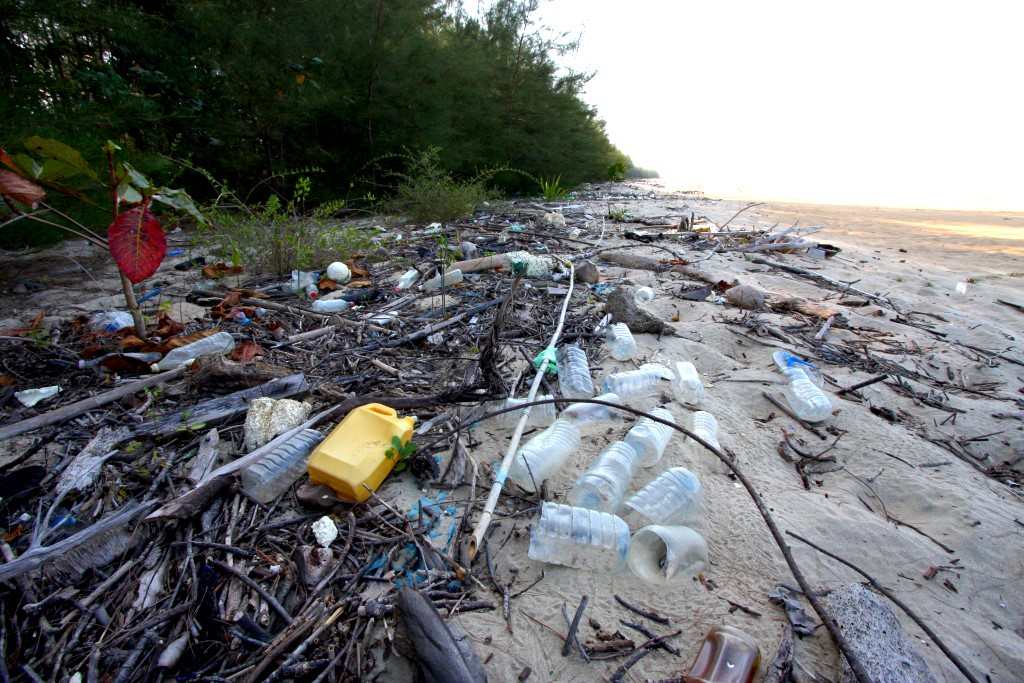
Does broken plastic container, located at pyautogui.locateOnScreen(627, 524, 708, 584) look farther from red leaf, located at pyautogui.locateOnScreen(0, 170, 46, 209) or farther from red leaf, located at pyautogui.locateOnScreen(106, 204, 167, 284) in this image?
red leaf, located at pyautogui.locateOnScreen(0, 170, 46, 209)

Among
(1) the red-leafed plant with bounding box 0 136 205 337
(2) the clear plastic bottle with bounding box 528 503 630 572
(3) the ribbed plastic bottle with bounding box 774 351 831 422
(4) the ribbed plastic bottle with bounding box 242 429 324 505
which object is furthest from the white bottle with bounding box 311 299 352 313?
(3) the ribbed plastic bottle with bounding box 774 351 831 422

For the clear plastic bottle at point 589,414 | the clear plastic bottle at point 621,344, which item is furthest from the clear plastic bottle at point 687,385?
the clear plastic bottle at point 589,414

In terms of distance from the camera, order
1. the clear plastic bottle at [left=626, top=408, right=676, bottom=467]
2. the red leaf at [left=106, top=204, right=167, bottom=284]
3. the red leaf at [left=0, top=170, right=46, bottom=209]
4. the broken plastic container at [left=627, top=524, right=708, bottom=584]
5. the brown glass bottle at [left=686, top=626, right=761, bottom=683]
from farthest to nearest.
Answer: the red leaf at [left=106, top=204, right=167, bottom=284] → the red leaf at [left=0, top=170, right=46, bottom=209] → the clear plastic bottle at [left=626, top=408, right=676, bottom=467] → the broken plastic container at [left=627, top=524, right=708, bottom=584] → the brown glass bottle at [left=686, top=626, right=761, bottom=683]

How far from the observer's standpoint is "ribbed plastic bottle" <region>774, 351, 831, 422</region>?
2.05 metres

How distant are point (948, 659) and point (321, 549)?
1.52 m

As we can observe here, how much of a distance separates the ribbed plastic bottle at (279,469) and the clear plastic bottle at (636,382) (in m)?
1.21

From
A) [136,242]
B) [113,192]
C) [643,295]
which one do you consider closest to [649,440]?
[643,295]

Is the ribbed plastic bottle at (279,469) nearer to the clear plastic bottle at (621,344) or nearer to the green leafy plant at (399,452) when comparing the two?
A: the green leafy plant at (399,452)

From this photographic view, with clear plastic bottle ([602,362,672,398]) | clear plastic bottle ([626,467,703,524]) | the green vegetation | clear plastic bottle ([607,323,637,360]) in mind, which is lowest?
clear plastic bottle ([626,467,703,524])

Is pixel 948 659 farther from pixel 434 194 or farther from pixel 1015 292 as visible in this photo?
pixel 434 194

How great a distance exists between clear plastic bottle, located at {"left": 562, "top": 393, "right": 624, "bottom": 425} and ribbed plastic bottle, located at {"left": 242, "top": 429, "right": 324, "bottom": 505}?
3.00 ft

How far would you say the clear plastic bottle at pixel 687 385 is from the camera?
2.13 m

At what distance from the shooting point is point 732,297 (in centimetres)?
329

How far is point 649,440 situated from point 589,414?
11.1 inches
